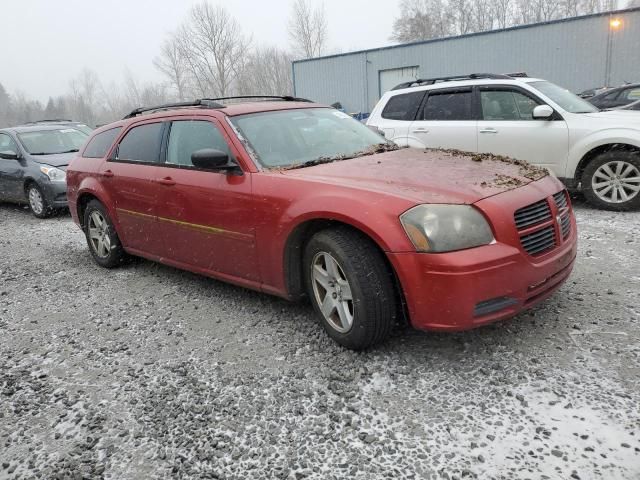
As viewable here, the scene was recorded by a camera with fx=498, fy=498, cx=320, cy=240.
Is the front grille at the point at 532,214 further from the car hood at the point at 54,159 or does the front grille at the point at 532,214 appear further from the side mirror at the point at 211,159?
the car hood at the point at 54,159

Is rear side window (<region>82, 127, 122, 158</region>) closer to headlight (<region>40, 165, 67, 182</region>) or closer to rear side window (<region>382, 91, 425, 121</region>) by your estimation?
headlight (<region>40, 165, 67, 182</region>)

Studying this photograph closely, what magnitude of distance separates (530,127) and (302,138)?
395 centimetres

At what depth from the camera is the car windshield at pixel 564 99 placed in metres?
6.48

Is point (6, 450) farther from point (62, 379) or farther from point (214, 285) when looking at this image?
point (214, 285)

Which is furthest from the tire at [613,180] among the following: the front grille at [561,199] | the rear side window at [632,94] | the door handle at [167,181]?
the rear side window at [632,94]

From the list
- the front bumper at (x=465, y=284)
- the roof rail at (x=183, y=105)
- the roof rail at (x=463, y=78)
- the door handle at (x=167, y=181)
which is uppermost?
the roof rail at (x=463, y=78)

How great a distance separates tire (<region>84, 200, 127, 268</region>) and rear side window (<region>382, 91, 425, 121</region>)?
4504 millimetres

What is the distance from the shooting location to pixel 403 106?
7617mm

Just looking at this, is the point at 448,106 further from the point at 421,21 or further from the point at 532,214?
the point at 421,21

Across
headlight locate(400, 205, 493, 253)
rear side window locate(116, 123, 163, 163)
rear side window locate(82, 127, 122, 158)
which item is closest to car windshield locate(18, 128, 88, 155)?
rear side window locate(82, 127, 122, 158)

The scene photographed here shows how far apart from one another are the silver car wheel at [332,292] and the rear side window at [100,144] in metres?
3.05

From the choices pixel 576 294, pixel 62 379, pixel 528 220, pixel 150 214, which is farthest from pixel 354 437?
pixel 150 214

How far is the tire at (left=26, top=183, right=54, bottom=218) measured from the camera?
848 centimetres

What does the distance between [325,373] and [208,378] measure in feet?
2.32
